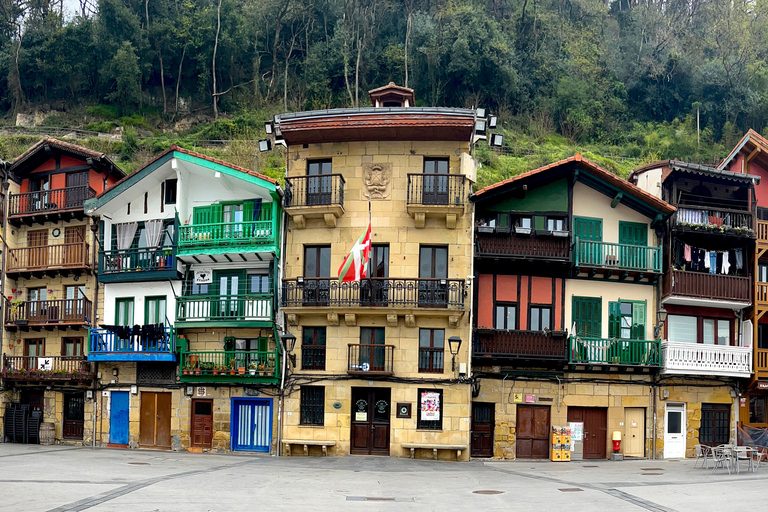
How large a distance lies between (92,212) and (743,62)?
154 feet

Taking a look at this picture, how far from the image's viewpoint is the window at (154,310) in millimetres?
32000

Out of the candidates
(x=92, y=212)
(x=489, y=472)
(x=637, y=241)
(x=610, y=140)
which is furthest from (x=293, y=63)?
(x=489, y=472)

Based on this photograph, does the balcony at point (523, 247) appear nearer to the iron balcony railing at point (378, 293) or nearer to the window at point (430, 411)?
the iron balcony railing at point (378, 293)

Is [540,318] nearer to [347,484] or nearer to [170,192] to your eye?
[347,484]

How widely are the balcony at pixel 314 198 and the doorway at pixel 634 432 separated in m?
13.6

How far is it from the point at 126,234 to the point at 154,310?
336 centimetres

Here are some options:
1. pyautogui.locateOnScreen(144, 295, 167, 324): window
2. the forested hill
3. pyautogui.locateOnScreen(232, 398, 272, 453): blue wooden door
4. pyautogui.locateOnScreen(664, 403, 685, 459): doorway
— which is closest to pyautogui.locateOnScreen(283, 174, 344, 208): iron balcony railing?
pyautogui.locateOnScreen(144, 295, 167, 324): window

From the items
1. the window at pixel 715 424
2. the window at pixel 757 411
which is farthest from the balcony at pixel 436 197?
the window at pixel 757 411

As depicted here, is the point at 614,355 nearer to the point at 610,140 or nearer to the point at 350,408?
the point at 350,408

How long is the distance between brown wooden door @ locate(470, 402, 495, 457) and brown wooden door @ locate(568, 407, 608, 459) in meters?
3.21

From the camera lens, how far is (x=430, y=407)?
28.8 meters

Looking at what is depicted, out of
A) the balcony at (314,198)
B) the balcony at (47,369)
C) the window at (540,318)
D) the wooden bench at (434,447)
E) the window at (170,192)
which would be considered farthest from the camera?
the window at (170,192)

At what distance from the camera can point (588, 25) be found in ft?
216

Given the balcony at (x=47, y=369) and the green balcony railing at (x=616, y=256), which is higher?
the green balcony railing at (x=616, y=256)
